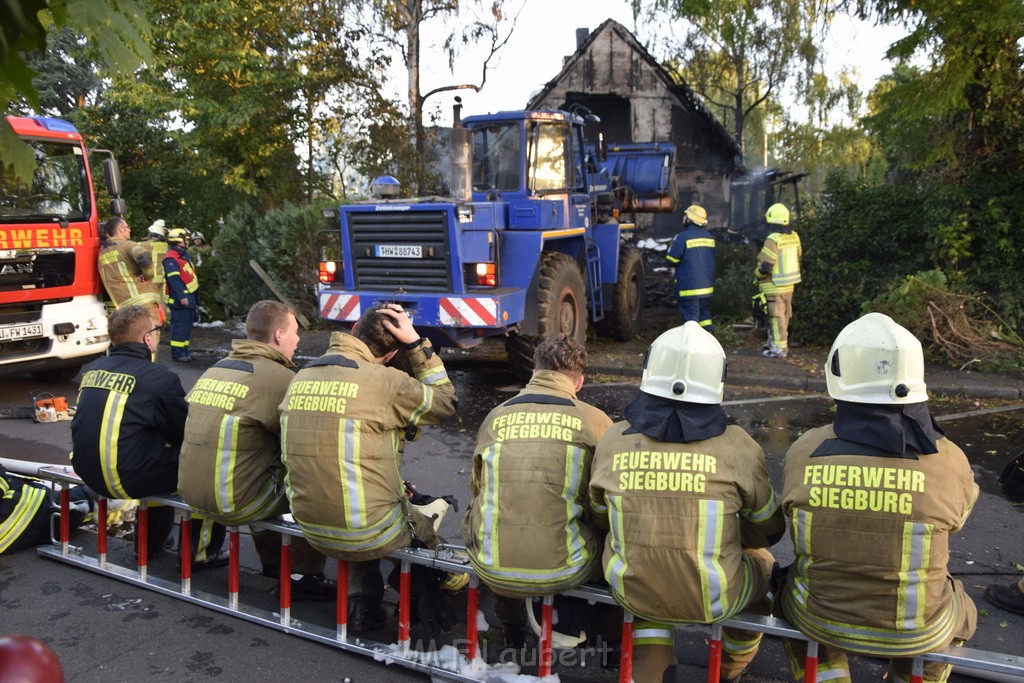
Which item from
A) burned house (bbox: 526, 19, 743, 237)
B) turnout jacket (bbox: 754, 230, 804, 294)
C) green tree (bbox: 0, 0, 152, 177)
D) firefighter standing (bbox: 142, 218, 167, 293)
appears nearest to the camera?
green tree (bbox: 0, 0, 152, 177)

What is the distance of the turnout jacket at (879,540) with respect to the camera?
8.93 feet

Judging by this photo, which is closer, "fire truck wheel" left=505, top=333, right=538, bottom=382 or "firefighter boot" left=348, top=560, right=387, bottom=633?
"firefighter boot" left=348, top=560, right=387, bottom=633

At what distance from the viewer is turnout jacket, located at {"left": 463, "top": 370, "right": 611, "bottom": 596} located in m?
3.22

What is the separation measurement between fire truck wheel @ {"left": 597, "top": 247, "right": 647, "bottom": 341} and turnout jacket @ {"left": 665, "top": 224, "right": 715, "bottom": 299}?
3.82 ft

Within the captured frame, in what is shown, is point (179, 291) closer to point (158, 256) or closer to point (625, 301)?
point (158, 256)

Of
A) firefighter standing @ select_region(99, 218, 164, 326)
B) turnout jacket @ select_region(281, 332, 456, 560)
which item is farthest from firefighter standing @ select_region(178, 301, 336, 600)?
firefighter standing @ select_region(99, 218, 164, 326)

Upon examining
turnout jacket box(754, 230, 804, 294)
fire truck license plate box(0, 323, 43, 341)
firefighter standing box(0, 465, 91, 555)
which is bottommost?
firefighter standing box(0, 465, 91, 555)

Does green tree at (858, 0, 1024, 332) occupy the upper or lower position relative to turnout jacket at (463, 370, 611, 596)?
upper

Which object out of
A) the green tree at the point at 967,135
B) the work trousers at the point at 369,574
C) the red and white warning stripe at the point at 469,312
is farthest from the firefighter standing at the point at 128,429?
the green tree at the point at 967,135

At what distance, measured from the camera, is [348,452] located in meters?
3.63

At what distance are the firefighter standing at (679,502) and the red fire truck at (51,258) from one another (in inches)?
286

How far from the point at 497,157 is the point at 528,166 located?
0.45m

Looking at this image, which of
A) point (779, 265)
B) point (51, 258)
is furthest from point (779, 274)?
point (51, 258)

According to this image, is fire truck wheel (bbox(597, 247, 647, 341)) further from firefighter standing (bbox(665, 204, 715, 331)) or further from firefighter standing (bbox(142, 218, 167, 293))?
firefighter standing (bbox(142, 218, 167, 293))
